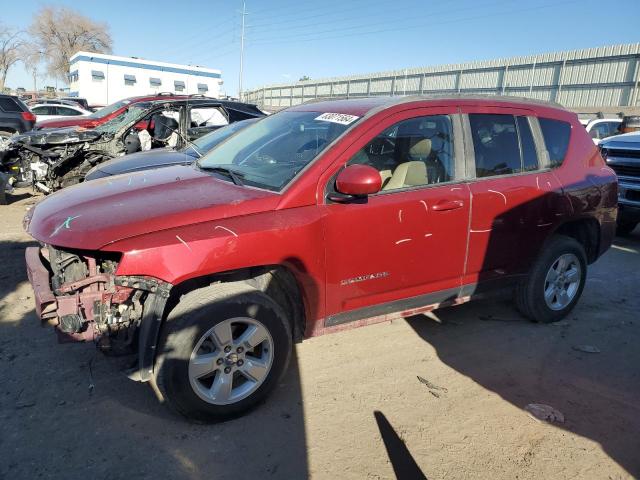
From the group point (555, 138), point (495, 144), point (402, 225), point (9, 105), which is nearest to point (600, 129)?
point (555, 138)

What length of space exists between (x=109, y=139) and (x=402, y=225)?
642 centimetres

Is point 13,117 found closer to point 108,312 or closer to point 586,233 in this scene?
point 108,312

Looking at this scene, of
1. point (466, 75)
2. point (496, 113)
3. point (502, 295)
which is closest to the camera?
point (496, 113)

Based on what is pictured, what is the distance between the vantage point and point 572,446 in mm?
2750

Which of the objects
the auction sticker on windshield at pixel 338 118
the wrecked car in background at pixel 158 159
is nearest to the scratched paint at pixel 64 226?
the auction sticker on windshield at pixel 338 118

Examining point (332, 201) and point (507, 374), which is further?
point (507, 374)

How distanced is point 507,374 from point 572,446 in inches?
30.4

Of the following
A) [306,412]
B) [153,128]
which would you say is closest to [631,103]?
[153,128]

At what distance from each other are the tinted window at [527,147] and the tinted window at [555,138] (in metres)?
0.18

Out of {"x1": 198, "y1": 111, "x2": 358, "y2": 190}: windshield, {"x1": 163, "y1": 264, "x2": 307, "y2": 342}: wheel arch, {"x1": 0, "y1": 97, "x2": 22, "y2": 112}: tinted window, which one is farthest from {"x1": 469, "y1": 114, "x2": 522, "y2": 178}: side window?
{"x1": 0, "y1": 97, "x2": 22, "y2": 112}: tinted window

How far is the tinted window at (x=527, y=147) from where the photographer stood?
3.91 m

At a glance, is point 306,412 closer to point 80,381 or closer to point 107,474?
point 107,474

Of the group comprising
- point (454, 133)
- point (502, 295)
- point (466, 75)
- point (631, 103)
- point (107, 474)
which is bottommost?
point (107, 474)

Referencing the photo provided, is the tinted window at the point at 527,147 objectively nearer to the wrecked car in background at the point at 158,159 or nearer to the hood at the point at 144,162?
the wrecked car in background at the point at 158,159
